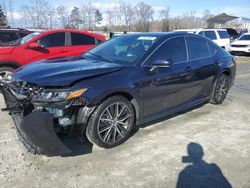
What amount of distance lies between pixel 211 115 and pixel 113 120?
2535 mm

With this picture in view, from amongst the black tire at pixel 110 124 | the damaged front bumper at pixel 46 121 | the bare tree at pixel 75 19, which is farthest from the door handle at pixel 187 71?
the bare tree at pixel 75 19

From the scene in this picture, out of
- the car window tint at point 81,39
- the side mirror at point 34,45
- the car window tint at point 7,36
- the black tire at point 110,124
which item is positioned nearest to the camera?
the black tire at point 110,124

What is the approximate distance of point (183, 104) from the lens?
5301mm

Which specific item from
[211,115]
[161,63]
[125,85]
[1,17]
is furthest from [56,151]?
[1,17]

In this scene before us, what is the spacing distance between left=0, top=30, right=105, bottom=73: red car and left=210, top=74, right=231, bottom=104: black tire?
4.46 meters

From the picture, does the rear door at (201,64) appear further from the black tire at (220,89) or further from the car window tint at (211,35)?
the car window tint at (211,35)

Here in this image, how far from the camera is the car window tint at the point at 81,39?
29.3ft

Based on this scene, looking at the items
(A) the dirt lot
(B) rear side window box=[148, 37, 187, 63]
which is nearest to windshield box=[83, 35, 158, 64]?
(B) rear side window box=[148, 37, 187, 63]

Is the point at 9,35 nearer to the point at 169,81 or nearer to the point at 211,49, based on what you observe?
the point at 211,49

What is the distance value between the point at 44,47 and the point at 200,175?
6.21m

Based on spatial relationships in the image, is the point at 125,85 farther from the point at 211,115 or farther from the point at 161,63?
the point at 211,115

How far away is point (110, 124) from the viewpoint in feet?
13.5

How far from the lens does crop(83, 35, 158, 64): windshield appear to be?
4.58 meters

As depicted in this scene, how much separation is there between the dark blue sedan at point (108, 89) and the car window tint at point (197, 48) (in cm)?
2
